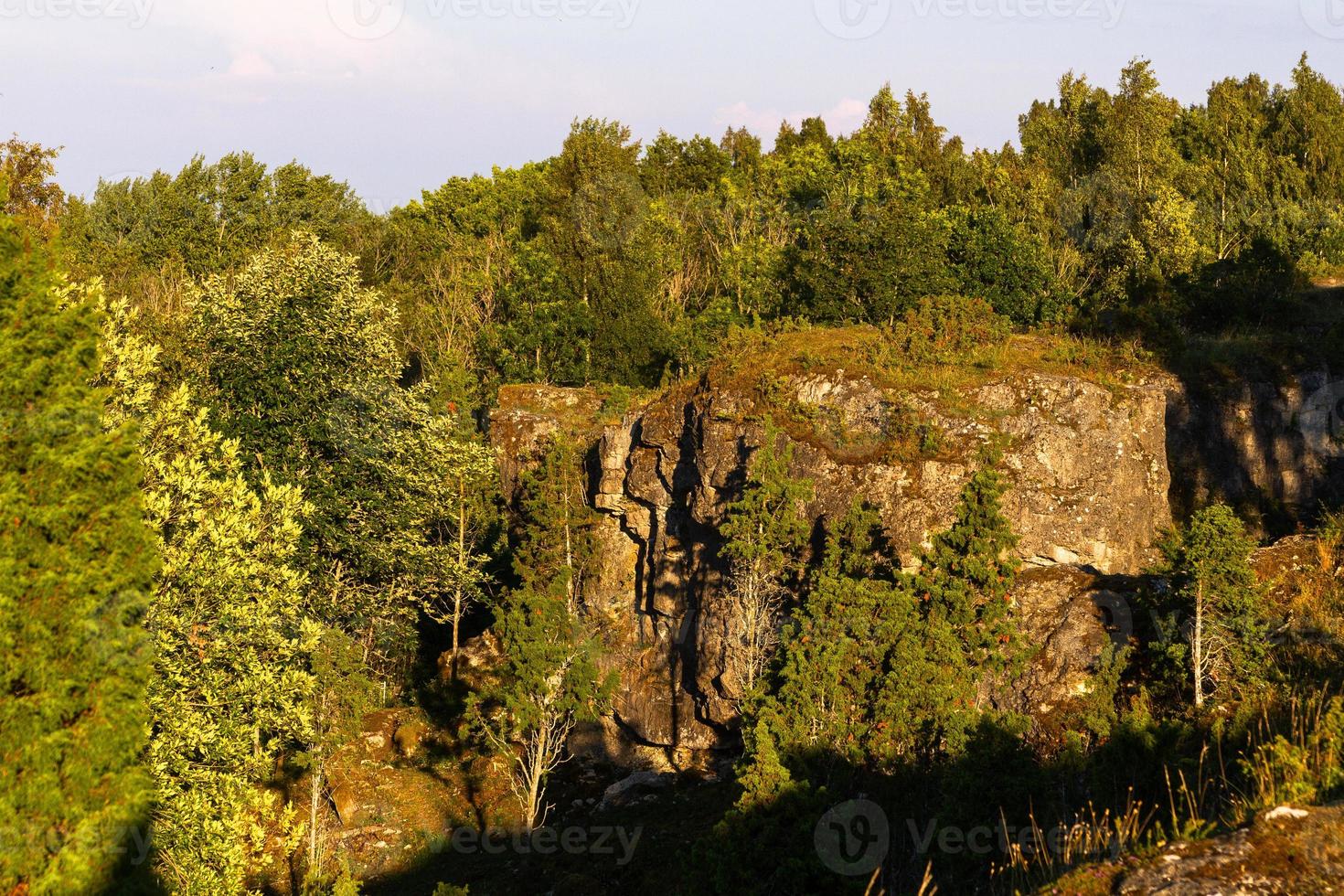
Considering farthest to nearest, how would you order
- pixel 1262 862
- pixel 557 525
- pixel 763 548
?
pixel 557 525, pixel 763 548, pixel 1262 862

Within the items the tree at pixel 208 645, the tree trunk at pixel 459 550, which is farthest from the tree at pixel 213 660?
the tree trunk at pixel 459 550

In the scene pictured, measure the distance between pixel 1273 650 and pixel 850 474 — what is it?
11051 millimetres

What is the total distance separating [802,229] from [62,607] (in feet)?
119

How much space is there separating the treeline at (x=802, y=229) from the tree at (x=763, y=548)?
12532mm

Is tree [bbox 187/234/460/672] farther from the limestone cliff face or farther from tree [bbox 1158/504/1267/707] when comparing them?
tree [bbox 1158/504/1267/707]

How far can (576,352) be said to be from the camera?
49.6m

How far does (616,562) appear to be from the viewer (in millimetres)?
36344

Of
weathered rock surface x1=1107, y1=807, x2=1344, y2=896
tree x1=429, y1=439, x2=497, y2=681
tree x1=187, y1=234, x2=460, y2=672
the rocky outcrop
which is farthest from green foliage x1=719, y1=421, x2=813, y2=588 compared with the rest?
weathered rock surface x1=1107, y1=807, x2=1344, y2=896

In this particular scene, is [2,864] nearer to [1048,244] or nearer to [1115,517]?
[1115,517]

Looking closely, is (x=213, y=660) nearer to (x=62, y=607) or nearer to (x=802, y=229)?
(x=62, y=607)

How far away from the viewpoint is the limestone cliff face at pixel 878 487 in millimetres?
28531

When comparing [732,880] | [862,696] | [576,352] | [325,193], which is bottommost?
[732,880]

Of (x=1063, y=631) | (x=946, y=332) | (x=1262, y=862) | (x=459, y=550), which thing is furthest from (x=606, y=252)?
(x=1262, y=862)

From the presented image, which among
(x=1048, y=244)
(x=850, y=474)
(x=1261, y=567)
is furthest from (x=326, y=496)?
(x=1048, y=244)
